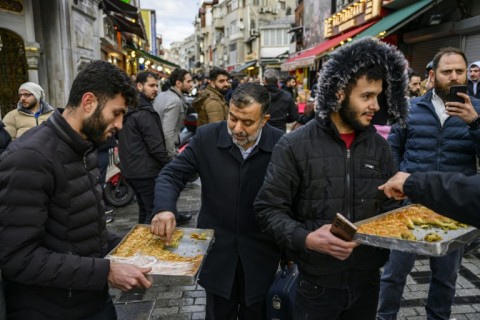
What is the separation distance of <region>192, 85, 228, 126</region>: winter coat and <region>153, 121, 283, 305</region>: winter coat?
Result: 157 inches

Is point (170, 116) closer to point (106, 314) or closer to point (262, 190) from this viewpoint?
point (262, 190)

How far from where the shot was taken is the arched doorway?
31.9 ft

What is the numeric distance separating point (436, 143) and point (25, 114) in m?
5.56

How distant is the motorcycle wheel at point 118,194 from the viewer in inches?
291

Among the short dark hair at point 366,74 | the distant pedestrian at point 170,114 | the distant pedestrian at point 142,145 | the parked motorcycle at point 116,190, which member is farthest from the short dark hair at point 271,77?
the short dark hair at point 366,74

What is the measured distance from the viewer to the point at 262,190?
2.32 meters

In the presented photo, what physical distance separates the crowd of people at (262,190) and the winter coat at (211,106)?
12.7ft

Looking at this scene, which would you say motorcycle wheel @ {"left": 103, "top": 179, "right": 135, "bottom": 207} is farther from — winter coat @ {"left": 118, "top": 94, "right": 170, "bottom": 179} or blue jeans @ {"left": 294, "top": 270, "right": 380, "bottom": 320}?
blue jeans @ {"left": 294, "top": 270, "right": 380, "bottom": 320}

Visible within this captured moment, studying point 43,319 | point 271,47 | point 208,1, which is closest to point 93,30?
point 43,319

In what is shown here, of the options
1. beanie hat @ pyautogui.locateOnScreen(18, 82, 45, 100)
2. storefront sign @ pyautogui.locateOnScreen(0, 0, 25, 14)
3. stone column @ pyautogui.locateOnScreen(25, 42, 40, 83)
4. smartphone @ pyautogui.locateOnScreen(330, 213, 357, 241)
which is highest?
storefront sign @ pyautogui.locateOnScreen(0, 0, 25, 14)

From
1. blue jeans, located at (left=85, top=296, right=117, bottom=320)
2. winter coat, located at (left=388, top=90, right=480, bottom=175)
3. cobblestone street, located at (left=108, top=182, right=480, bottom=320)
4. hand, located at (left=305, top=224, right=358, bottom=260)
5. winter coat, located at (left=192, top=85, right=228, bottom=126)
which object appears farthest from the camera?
winter coat, located at (left=192, top=85, right=228, bottom=126)

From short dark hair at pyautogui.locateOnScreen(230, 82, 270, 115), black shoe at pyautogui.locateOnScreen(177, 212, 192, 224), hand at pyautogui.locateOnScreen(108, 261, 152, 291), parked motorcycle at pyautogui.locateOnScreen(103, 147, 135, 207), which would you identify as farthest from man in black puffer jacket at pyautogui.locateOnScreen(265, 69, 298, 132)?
hand at pyautogui.locateOnScreen(108, 261, 152, 291)

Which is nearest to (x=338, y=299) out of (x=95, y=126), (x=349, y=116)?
(x=349, y=116)

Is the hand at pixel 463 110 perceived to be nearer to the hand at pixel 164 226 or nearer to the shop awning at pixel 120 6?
the hand at pixel 164 226
